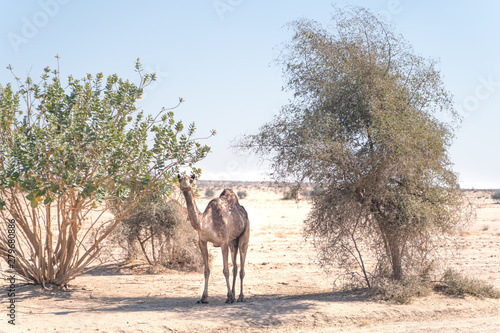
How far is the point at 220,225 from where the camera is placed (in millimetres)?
12352

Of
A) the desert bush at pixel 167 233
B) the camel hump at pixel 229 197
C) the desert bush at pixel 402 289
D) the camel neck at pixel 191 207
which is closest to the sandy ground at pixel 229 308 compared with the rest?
the desert bush at pixel 402 289

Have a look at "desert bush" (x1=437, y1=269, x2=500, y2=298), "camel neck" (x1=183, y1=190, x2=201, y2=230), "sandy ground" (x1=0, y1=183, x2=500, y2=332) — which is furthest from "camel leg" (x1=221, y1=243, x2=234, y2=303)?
"desert bush" (x1=437, y1=269, x2=500, y2=298)

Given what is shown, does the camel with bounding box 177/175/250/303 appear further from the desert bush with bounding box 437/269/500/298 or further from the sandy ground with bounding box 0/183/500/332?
the desert bush with bounding box 437/269/500/298

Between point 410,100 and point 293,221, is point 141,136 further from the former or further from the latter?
point 293,221

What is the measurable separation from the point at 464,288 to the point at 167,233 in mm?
9333

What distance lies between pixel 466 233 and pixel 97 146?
80.0ft

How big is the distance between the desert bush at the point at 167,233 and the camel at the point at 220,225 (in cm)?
451

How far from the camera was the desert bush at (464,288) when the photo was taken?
43.1ft

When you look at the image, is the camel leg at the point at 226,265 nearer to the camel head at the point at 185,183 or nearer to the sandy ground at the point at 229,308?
the sandy ground at the point at 229,308

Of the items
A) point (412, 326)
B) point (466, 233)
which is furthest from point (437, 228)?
point (466, 233)

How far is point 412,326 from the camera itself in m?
10.8

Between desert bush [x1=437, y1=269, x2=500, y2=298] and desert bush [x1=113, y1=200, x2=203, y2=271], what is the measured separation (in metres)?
8.19

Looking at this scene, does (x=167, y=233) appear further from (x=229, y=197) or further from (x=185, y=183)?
(x=185, y=183)

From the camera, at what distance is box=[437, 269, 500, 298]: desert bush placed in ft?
43.1
